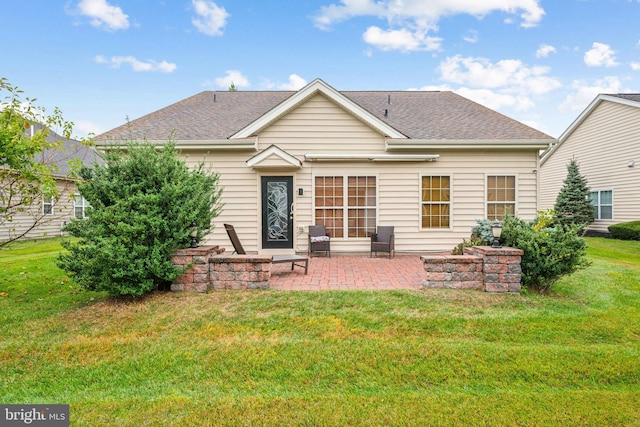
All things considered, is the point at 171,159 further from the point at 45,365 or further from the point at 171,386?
the point at 171,386

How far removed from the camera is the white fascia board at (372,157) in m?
9.28

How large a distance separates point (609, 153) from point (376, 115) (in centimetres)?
1300

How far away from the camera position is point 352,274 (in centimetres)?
679

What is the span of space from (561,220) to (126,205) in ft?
62.7

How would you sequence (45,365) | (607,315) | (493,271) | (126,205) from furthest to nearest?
(493,271) < (126,205) < (607,315) < (45,365)

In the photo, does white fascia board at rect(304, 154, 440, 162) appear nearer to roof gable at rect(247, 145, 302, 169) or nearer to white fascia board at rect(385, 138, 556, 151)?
white fascia board at rect(385, 138, 556, 151)

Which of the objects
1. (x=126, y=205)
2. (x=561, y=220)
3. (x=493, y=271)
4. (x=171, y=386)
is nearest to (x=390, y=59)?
(x=561, y=220)

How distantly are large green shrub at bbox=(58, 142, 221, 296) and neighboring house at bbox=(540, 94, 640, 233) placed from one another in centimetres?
1604

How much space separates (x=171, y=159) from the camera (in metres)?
5.37

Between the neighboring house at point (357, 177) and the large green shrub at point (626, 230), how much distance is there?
7.47 meters

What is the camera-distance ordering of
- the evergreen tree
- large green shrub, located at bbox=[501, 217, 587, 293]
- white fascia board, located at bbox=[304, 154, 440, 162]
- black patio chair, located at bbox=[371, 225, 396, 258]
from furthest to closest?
the evergreen tree, white fascia board, located at bbox=[304, 154, 440, 162], black patio chair, located at bbox=[371, 225, 396, 258], large green shrub, located at bbox=[501, 217, 587, 293]

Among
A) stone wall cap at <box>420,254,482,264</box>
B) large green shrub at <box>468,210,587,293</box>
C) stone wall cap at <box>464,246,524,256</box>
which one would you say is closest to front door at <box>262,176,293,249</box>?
stone wall cap at <box>420,254,482,264</box>

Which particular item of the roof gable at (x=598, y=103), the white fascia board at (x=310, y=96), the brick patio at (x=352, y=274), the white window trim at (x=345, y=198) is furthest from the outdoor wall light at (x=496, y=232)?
the roof gable at (x=598, y=103)

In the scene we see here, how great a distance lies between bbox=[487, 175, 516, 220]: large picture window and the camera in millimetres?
9633
